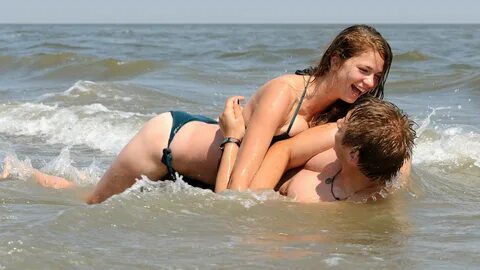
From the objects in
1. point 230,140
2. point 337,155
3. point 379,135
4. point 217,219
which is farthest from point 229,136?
point 379,135

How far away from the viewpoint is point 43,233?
3896mm

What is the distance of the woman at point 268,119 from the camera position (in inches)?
171

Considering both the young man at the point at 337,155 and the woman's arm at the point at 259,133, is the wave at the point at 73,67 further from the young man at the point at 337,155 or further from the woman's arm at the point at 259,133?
the woman's arm at the point at 259,133

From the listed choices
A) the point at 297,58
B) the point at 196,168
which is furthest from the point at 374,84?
the point at 297,58

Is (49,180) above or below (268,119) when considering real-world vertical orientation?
below

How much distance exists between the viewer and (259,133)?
14.3 ft

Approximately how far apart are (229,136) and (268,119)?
0.90ft

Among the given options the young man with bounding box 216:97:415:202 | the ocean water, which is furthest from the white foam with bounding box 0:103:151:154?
the young man with bounding box 216:97:415:202

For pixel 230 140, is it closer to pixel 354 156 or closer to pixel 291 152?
pixel 291 152

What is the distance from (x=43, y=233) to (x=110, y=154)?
4.09m

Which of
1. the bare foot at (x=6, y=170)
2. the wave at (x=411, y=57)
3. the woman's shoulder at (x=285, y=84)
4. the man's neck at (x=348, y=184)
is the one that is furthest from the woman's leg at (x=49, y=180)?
the wave at (x=411, y=57)

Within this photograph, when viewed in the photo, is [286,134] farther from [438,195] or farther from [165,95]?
[165,95]

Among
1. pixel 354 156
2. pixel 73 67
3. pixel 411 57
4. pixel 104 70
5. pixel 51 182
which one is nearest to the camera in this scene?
pixel 354 156

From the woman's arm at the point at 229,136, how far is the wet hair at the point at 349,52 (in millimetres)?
412
